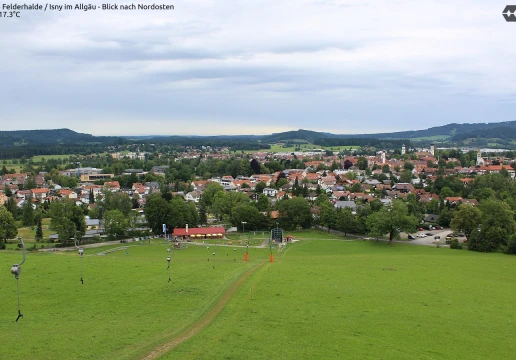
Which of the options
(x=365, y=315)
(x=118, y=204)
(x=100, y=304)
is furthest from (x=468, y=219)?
(x=118, y=204)

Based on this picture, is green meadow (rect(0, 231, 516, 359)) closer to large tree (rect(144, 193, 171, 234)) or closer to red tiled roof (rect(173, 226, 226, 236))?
red tiled roof (rect(173, 226, 226, 236))

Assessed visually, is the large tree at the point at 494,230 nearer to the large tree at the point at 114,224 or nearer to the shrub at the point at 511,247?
the shrub at the point at 511,247

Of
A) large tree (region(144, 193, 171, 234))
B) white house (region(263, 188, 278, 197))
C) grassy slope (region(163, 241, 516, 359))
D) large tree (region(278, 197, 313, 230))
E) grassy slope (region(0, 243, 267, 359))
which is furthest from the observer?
white house (region(263, 188, 278, 197))

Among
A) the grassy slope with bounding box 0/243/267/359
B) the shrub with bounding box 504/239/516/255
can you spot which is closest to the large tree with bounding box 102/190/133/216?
the grassy slope with bounding box 0/243/267/359

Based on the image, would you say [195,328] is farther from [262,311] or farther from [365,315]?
[365,315]

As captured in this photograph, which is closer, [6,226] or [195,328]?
[195,328]

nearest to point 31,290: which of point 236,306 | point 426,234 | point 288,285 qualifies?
point 236,306

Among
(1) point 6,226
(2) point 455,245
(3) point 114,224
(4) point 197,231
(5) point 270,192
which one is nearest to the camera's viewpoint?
(1) point 6,226

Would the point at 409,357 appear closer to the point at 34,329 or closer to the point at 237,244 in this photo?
the point at 34,329
